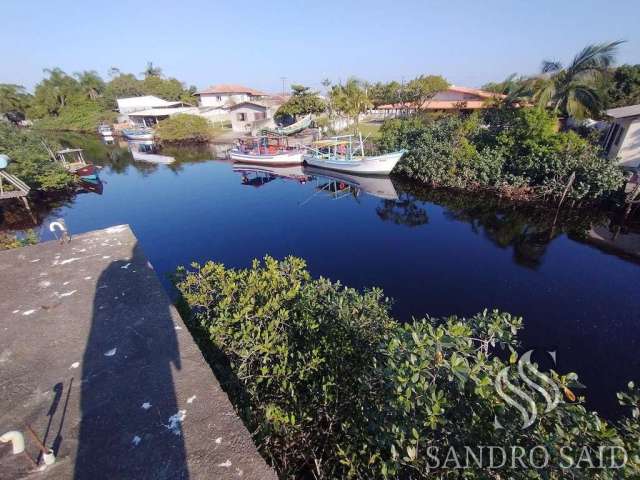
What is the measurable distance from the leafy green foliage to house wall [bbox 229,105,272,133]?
26.8 m

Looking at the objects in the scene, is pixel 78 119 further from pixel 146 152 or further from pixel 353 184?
pixel 353 184

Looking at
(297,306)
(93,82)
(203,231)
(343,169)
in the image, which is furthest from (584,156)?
(93,82)

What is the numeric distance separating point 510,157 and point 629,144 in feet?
23.3

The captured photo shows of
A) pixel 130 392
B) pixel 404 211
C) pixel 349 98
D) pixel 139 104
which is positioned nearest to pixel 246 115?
Result: pixel 349 98

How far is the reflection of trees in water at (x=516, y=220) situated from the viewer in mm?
14508

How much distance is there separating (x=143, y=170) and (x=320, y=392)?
33588mm

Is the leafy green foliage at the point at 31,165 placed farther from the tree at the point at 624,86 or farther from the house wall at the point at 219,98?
the tree at the point at 624,86

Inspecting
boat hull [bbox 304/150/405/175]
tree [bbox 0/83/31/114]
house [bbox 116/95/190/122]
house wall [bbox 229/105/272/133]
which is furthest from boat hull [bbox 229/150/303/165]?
tree [bbox 0/83/31/114]

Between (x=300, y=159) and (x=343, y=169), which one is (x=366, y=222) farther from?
(x=300, y=159)

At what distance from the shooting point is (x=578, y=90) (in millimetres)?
22766

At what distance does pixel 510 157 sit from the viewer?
20344 mm

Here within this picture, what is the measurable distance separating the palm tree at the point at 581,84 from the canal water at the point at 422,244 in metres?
11.3

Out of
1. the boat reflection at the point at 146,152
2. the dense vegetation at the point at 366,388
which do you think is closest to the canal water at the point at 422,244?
the dense vegetation at the point at 366,388

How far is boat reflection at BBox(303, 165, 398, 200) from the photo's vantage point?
2270 cm
